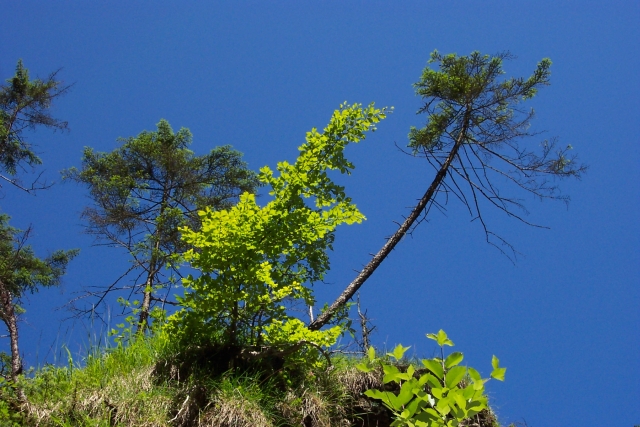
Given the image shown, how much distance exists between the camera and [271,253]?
4.91 meters

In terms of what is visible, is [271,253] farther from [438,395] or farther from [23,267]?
[23,267]

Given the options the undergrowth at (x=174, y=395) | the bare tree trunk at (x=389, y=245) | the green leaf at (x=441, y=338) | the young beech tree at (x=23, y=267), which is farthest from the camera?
the young beech tree at (x=23, y=267)

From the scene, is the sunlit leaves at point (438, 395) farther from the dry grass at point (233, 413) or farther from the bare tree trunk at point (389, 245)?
the bare tree trunk at point (389, 245)

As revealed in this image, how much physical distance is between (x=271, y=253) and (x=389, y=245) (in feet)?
8.00

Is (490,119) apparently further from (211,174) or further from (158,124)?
(158,124)

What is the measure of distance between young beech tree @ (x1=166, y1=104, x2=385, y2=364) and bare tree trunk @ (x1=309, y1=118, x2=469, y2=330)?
1096 millimetres

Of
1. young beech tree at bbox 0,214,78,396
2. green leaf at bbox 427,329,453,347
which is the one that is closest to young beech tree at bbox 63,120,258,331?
young beech tree at bbox 0,214,78,396

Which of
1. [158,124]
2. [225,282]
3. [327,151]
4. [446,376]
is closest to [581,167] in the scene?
[327,151]

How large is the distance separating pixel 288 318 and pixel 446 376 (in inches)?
123

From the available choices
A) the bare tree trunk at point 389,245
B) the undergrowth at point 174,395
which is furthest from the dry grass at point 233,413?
the bare tree trunk at point 389,245

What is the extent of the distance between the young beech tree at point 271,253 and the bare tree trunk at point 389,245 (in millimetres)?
1096

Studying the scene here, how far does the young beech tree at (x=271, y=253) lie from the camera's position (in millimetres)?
4688

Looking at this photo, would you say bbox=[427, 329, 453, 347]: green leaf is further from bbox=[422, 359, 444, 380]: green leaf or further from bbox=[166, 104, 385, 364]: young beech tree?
bbox=[166, 104, 385, 364]: young beech tree

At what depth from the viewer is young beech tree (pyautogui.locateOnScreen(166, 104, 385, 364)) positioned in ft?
15.4
